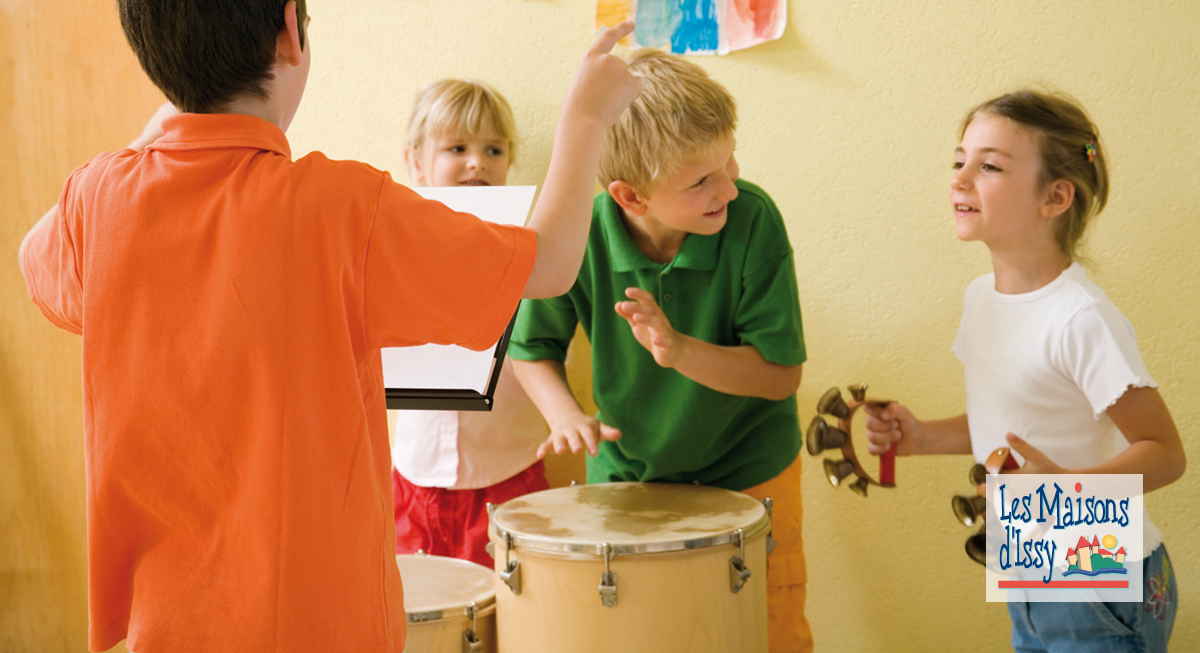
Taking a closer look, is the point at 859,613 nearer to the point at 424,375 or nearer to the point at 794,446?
the point at 794,446

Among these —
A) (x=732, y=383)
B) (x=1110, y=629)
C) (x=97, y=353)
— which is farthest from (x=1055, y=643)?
(x=97, y=353)

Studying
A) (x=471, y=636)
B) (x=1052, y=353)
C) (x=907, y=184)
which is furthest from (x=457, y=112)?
(x=1052, y=353)

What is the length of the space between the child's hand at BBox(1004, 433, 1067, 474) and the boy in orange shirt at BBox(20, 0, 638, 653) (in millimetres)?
714

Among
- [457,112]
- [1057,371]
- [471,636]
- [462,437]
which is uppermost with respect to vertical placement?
[457,112]

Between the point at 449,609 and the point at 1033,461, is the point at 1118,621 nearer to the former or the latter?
the point at 1033,461

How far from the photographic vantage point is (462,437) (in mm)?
1740

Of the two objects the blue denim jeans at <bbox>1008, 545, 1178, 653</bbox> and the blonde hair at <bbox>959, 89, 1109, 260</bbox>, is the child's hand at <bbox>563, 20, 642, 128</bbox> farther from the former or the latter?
the blue denim jeans at <bbox>1008, 545, 1178, 653</bbox>

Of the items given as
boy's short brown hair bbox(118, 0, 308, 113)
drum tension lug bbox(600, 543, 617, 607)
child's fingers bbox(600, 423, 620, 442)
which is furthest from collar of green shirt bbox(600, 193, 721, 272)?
boy's short brown hair bbox(118, 0, 308, 113)

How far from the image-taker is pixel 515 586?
4.14 feet

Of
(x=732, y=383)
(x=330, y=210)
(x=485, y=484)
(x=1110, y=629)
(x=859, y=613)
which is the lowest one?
(x=859, y=613)

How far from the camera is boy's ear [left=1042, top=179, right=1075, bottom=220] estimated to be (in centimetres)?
135

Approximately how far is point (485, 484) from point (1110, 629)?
1033 millimetres

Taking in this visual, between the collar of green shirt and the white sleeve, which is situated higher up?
the collar of green shirt

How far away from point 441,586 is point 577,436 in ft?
1.00
